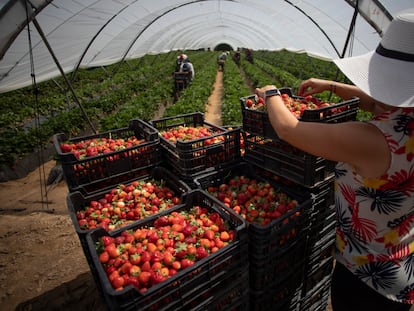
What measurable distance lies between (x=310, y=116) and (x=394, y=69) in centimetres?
72

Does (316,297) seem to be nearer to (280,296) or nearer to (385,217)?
(280,296)

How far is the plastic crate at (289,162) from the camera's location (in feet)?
6.97

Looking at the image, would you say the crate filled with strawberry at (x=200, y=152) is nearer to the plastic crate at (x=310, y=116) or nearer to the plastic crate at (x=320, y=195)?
the plastic crate at (x=310, y=116)

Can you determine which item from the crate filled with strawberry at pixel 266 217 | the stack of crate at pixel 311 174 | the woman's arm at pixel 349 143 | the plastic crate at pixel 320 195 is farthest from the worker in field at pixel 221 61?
the woman's arm at pixel 349 143

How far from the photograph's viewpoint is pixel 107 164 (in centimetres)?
279

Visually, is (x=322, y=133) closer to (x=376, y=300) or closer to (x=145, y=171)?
(x=376, y=300)

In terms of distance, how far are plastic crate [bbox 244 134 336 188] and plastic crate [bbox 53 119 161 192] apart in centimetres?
111

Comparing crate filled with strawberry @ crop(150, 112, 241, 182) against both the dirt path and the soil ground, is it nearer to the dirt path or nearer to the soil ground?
the soil ground

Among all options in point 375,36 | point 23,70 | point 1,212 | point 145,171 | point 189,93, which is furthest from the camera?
point 189,93

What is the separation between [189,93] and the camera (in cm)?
1253

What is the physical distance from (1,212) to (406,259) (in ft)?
20.5

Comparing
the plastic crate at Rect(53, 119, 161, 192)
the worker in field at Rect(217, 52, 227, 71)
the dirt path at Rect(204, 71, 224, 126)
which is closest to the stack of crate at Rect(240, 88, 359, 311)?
the plastic crate at Rect(53, 119, 161, 192)

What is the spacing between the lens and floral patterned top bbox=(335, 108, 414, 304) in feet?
4.39

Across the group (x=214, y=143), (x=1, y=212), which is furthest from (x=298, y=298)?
(x=1, y=212)
